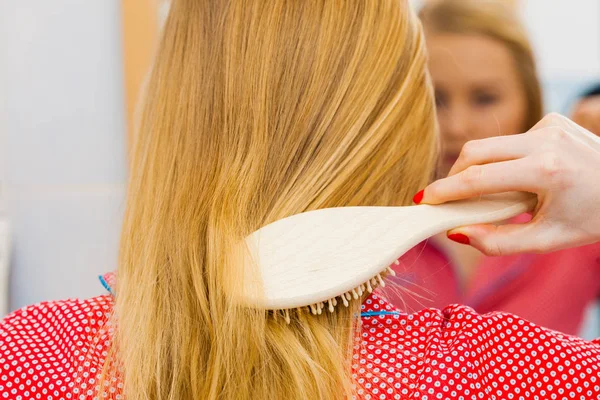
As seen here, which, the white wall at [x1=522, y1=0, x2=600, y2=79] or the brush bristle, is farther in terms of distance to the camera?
the white wall at [x1=522, y1=0, x2=600, y2=79]

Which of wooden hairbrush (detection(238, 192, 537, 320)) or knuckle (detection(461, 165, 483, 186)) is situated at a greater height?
knuckle (detection(461, 165, 483, 186))

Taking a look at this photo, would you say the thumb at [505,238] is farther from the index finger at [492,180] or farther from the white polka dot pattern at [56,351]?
the white polka dot pattern at [56,351]

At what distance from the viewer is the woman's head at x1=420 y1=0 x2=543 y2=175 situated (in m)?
0.97

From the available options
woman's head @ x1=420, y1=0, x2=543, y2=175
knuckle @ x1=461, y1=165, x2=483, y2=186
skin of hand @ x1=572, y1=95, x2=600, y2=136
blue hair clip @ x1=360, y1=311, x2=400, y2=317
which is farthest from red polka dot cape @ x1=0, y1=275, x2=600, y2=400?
woman's head @ x1=420, y1=0, x2=543, y2=175

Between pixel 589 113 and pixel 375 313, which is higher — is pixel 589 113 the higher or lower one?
the higher one

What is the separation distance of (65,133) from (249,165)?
1.81ft

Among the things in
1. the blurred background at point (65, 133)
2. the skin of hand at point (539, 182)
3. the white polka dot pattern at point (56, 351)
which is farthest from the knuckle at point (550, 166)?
the blurred background at point (65, 133)

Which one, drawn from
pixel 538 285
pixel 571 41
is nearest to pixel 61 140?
pixel 538 285

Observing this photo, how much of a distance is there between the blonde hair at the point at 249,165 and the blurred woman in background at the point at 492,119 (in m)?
0.42

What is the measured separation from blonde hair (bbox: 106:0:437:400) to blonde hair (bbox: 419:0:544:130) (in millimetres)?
445

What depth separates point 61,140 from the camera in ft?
3.09

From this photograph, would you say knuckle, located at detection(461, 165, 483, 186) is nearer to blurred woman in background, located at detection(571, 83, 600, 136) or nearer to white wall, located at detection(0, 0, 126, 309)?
blurred woman in background, located at detection(571, 83, 600, 136)

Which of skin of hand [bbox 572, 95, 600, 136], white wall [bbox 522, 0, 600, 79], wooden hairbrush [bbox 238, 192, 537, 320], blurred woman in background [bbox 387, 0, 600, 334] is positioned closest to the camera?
wooden hairbrush [bbox 238, 192, 537, 320]

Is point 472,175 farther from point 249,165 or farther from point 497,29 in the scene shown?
point 497,29
